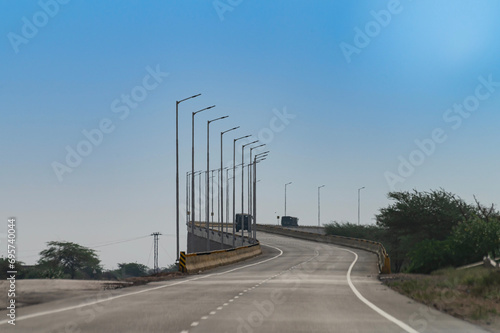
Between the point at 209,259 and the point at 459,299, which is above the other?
the point at 209,259

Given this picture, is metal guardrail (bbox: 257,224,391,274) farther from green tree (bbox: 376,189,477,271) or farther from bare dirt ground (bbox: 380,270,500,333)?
bare dirt ground (bbox: 380,270,500,333)

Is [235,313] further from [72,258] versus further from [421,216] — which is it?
[72,258]

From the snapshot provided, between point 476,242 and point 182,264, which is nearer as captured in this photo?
point 476,242

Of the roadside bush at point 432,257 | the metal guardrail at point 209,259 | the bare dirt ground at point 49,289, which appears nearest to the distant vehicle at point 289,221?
the metal guardrail at point 209,259

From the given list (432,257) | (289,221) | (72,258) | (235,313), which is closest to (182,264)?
(432,257)

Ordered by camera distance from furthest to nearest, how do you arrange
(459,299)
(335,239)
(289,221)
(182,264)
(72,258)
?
(289,221)
(72,258)
(335,239)
(182,264)
(459,299)

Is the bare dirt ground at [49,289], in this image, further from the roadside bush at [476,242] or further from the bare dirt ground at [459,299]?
the roadside bush at [476,242]

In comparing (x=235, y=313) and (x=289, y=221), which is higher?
(x=289, y=221)

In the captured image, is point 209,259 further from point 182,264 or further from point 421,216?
point 421,216

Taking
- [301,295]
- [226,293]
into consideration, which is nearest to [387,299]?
[301,295]

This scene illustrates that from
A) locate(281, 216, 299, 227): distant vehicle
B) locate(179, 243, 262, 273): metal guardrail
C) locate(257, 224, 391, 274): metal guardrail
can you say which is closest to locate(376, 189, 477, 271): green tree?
locate(257, 224, 391, 274): metal guardrail

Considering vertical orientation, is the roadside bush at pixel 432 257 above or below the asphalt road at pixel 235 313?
above

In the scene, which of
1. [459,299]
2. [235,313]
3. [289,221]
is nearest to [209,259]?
[459,299]

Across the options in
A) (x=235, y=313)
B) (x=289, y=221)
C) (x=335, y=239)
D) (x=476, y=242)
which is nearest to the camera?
(x=235, y=313)
